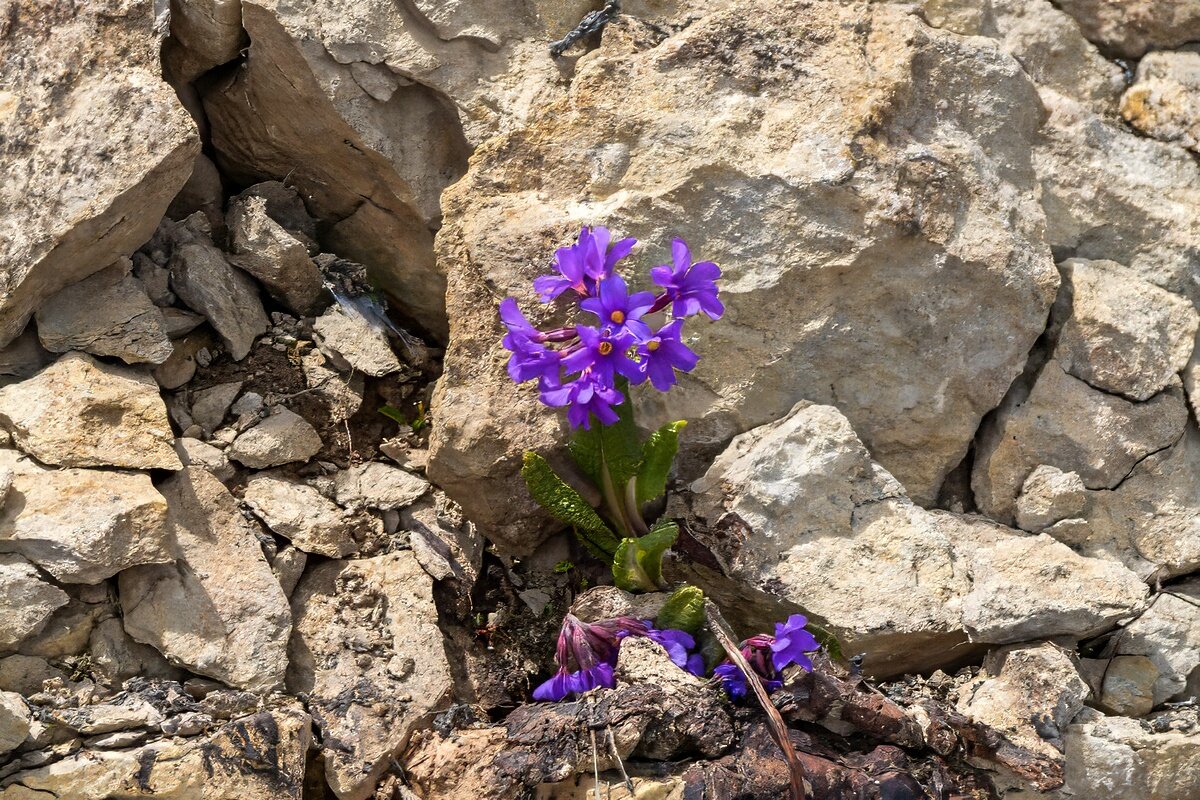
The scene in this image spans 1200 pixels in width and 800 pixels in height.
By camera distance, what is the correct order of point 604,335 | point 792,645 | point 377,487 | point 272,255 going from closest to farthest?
point 792,645 < point 604,335 < point 377,487 < point 272,255

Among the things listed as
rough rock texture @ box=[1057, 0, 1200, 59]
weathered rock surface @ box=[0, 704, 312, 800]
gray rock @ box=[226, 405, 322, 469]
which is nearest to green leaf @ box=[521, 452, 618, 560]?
gray rock @ box=[226, 405, 322, 469]

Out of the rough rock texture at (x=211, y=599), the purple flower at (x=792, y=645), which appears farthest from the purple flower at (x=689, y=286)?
the rough rock texture at (x=211, y=599)

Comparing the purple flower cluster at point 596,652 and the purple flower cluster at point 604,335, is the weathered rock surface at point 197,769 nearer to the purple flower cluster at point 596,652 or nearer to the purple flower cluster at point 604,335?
the purple flower cluster at point 596,652

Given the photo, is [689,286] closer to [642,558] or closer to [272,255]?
[642,558]

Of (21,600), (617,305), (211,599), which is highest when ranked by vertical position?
(617,305)

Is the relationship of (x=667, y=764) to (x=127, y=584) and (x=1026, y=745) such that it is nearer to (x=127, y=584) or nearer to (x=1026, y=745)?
(x=1026, y=745)

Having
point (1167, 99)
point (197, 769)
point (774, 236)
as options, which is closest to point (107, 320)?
point (197, 769)
